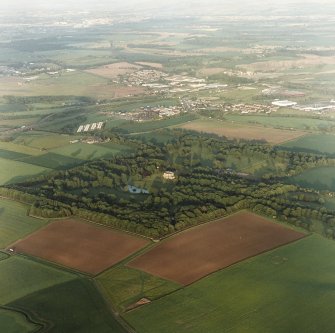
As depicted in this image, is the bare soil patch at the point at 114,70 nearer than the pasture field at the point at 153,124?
No

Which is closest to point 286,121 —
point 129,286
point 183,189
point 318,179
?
point 318,179

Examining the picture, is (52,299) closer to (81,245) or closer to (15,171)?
(81,245)

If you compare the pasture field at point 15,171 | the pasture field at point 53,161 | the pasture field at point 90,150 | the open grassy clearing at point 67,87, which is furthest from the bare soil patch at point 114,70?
the pasture field at point 15,171

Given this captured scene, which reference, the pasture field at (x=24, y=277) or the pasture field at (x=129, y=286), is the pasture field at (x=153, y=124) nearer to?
the pasture field at (x=24, y=277)

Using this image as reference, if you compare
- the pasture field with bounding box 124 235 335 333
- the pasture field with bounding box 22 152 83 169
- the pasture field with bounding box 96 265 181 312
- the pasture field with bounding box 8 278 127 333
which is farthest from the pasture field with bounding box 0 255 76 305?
the pasture field with bounding box 22 152 83 169

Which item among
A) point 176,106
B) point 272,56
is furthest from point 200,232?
point 272,56

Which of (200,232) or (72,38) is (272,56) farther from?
(200,232)

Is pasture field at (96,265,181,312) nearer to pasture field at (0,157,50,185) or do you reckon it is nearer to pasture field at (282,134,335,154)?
pasture field at (0,157,50,185)
